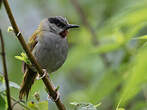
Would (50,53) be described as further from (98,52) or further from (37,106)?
(37,106)

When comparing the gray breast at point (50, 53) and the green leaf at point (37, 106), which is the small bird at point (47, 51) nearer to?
the gray breast at point (50, 53)

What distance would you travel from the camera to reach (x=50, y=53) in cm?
402

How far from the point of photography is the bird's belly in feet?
13.0

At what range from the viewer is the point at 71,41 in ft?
19.8

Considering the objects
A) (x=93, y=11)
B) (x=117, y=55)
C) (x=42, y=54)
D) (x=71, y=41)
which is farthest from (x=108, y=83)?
(x=93, y=11)

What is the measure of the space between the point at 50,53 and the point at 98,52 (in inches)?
21.6

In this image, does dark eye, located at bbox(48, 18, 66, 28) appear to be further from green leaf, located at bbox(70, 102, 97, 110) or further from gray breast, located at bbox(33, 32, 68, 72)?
green leaf, located at bbox(70, 102, 97, 110)

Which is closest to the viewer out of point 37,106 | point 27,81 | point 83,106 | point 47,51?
A: point 83,106

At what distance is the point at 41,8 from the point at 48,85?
4.09 meters

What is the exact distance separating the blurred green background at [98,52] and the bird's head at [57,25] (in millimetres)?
→ 253

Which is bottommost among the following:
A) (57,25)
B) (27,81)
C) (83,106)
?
(27,81)

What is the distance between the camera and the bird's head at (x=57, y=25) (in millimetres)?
4363

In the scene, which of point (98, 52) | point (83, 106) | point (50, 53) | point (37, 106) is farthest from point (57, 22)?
point (83, 106)

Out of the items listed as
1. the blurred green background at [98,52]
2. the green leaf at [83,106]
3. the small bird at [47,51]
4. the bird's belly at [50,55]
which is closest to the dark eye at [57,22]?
the small bird at [47,51]
